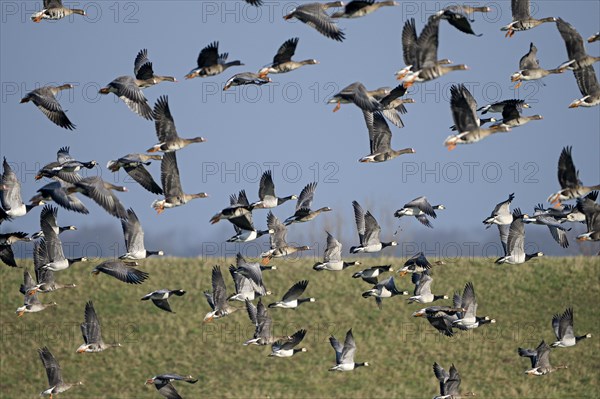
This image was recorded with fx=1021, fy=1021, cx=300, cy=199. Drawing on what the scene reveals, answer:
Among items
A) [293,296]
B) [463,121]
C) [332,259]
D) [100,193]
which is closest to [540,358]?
[332,259]

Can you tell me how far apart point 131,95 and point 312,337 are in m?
23.8

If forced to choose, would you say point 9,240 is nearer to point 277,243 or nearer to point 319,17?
point 277,243

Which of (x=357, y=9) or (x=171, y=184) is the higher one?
(x=357, y=9)

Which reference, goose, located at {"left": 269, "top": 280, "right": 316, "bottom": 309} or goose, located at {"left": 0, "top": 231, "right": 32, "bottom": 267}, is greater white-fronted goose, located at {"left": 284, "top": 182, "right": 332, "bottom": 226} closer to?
goose, located at {"left": 269, "top": 280, "right": 316, "bottom": 309}

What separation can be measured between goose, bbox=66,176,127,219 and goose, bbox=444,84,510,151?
7.37 metres

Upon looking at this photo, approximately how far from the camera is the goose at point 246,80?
79.4ft

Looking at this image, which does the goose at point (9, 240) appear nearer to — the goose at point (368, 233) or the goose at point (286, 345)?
the goose at point (286, 345)

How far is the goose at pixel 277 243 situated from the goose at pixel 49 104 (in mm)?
6580

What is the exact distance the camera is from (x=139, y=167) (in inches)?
1013

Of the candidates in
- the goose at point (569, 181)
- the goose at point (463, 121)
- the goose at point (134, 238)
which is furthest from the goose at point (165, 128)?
the goose at point (569, 181)

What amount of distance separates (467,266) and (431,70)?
29262 millimetres

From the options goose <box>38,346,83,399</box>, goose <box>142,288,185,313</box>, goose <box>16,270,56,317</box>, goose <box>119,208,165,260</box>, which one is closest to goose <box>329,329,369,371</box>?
goose <box>142,288,185,313</box>

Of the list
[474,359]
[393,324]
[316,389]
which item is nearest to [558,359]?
[474,359]

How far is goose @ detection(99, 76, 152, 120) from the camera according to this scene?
78.3 feet
